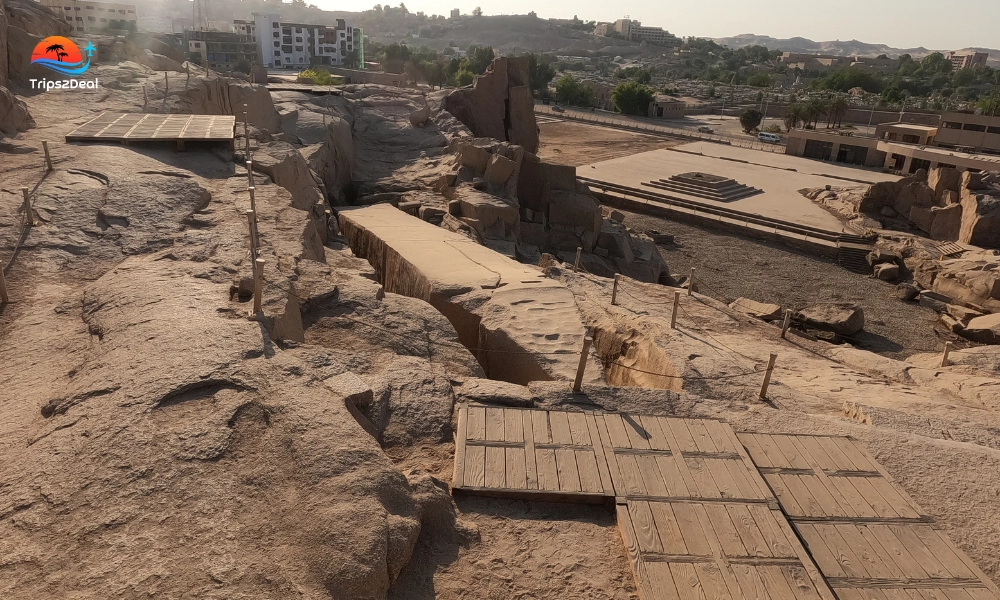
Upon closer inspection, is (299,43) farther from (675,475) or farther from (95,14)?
(675,475)

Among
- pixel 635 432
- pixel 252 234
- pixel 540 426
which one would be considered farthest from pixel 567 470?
pixel 252 234

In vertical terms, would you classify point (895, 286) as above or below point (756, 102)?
below

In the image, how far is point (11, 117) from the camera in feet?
30.9

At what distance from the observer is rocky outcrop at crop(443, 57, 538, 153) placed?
2039cm

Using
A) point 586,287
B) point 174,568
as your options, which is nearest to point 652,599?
point 174,568

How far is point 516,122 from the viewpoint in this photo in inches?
819

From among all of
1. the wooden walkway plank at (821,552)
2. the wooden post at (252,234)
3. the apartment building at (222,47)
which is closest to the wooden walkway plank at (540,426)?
the wooden walkway plank at (821,552)

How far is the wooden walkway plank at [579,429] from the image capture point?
4.53m

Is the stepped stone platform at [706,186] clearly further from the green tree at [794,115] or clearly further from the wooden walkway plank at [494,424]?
the wooden walkway plank at [494,424]

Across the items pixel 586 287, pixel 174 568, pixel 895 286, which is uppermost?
pixel 174 568

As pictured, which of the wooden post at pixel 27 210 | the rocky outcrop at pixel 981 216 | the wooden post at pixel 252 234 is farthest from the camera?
the rocky outcrop at pixel 981 216

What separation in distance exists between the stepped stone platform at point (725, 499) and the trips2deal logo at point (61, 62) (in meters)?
13.1

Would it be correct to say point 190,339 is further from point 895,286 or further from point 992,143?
point 992,143

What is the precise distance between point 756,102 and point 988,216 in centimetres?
4329
